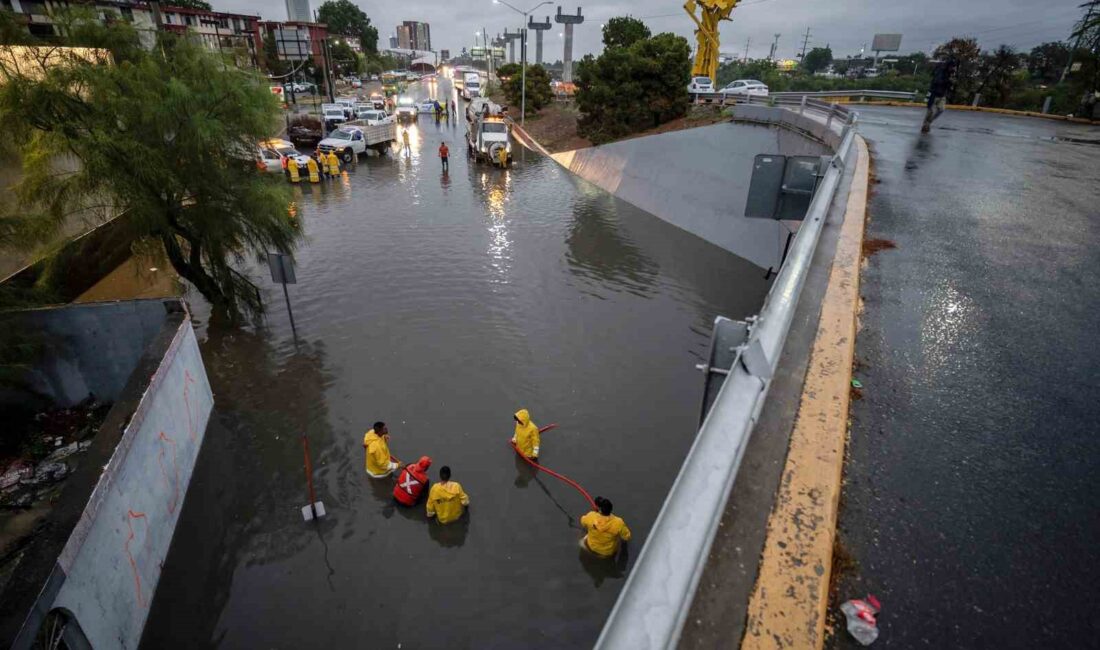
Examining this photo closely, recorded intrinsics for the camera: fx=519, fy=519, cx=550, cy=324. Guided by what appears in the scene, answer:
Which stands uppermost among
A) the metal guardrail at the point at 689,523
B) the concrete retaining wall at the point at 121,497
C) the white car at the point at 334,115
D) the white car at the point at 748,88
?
the white car at the point at 748,88

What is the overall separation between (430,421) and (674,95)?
2493 centimetres

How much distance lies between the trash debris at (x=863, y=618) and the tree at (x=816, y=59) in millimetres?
122781

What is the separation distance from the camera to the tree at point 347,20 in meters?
125

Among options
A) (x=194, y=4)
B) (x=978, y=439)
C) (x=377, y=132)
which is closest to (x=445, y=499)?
(x=978, y=439)

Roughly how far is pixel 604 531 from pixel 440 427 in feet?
12.9

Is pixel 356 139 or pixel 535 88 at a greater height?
pixel 535 88

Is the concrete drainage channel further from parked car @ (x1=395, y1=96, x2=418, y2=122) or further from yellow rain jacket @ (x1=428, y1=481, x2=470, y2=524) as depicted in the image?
parked car @ (x1=395, y1=96, x2=418, y2=122)

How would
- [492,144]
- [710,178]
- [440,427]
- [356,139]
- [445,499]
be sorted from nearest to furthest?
[445,499] < [440,427] < [710,178] < [492,144] < [356,139]

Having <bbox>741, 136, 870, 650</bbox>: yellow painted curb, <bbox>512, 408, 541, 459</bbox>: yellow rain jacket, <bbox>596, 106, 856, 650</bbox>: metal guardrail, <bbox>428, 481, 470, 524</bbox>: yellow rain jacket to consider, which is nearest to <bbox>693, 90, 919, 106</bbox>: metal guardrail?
<bbox>512, 408, 541, 459</bbox>: yellow rain jacket

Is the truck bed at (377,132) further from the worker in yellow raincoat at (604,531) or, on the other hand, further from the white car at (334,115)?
the worker in yellow raincoat at (604,531)

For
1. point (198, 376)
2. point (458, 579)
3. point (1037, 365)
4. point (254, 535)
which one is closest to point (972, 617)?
point (1037, 365)

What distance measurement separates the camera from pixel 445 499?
23.3ft

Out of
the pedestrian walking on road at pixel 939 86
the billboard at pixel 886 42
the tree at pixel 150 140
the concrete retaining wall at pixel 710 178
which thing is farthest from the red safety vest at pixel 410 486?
A: the billboard at pixel 886 42

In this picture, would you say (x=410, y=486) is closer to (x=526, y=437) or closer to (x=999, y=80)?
(x=526, y=437)
